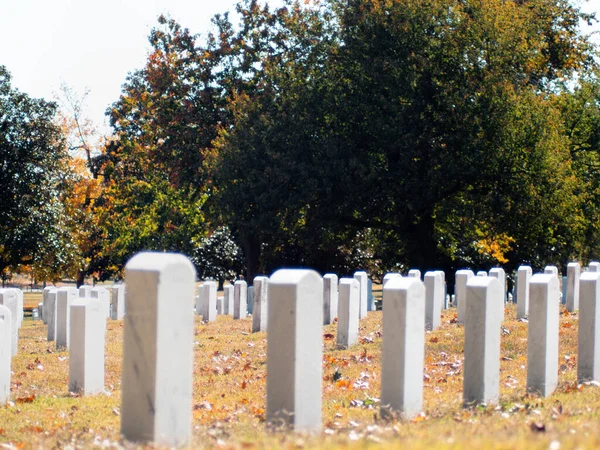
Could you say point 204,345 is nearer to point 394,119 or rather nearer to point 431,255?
point 394,119

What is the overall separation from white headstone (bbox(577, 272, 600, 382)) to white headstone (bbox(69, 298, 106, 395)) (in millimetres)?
5713

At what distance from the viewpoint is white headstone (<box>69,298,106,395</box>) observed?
10.8 m

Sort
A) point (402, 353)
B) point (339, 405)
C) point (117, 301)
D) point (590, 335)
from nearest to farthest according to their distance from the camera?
point (402, 353), point (339, 405), point (590, 335), point (117, 301)

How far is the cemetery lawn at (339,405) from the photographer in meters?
5.64

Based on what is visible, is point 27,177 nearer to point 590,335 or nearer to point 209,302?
point 209,302

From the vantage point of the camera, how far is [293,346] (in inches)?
252

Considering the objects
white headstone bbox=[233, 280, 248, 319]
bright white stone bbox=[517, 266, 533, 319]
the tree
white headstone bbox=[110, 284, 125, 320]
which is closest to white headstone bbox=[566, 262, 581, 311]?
bright white stone bbox=[517, 266, 533, 319]

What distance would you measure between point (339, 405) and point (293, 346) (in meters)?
2.85

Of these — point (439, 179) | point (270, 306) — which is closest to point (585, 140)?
point (439, 179)

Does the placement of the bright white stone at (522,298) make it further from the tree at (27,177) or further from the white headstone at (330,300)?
the tree at (27,177)

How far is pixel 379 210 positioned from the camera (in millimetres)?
32156

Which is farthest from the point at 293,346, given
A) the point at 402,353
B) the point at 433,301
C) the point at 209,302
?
the point at 209,302

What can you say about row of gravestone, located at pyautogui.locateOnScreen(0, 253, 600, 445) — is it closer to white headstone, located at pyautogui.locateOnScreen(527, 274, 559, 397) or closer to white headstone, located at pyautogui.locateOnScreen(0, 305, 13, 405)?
white headstone, located at pyautogui.locateOnScreen(527, 274, 559, 397)

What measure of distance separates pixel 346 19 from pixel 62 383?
76.3ft
